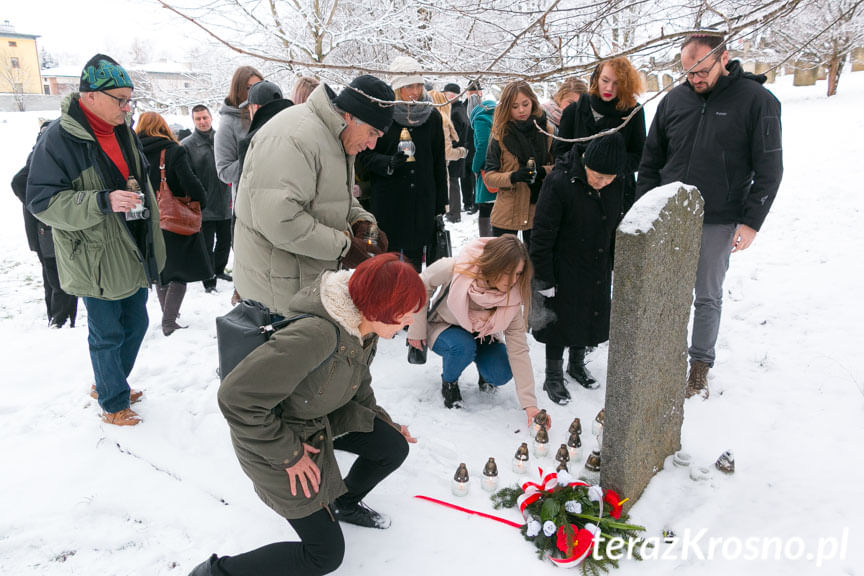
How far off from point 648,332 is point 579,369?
1624mm

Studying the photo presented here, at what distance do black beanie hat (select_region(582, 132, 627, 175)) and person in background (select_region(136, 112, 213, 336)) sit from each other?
11.3ft

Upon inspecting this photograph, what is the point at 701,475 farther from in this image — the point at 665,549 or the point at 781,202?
the point at 781,202

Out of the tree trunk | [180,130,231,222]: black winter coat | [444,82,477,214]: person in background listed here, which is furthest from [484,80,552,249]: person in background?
the tree trunk

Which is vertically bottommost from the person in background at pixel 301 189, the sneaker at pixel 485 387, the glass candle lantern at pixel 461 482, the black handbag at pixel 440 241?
the sneaker at pixel 485 387

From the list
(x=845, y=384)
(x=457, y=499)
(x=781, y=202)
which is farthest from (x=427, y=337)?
(x=781, y=202)

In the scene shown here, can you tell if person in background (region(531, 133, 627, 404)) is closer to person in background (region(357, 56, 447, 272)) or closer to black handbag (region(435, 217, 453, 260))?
person in background (region(357, 56, 447, 272))

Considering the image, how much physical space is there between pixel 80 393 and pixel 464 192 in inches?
278

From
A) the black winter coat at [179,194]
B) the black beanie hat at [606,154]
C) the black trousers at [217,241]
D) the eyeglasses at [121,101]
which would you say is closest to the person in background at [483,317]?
the black beanie hat at [606,154]

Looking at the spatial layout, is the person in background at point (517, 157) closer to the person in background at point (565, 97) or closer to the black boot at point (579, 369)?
the person in background at point (565, 97)

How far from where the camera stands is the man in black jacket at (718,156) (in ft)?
11.0

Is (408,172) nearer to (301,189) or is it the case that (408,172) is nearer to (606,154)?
(606,154)

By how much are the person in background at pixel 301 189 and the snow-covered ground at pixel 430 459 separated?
1.14 metres

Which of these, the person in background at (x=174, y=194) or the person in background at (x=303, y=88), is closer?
the person in background at (x=303, y=88)

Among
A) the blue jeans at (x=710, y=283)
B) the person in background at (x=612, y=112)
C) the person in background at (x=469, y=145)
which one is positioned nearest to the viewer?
the blue jeans at (x=710, y=283)
